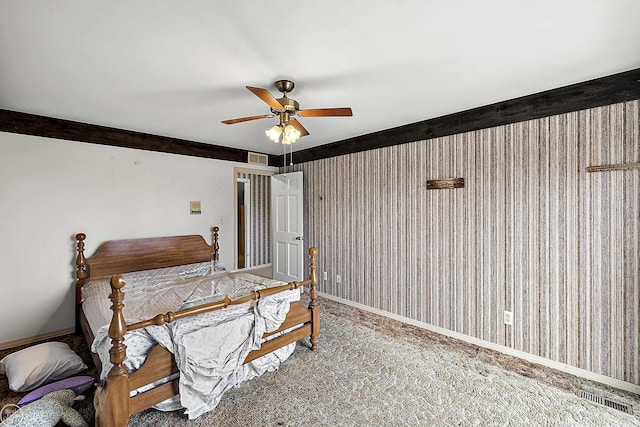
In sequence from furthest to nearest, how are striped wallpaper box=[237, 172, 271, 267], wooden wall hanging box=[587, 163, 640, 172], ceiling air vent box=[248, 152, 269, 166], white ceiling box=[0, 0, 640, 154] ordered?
striped wallpaper box=[237, 172, 271, 267], ceiling air vent box=[248, 152, 269, 166], wooden wall hanging box=[587, 163, 640, 172], white ceiling box=[0, 0, 640, 154]

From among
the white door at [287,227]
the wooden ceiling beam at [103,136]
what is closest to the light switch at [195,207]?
the wooden ceiling beam at [103,136]

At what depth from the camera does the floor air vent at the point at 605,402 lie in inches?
80.9

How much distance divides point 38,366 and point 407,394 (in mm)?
3017

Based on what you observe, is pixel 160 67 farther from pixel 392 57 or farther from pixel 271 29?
pixel 392 57

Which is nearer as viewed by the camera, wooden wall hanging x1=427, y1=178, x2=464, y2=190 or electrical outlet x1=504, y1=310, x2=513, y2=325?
electrical outlet x1=504, y1=310, x2=513, y2=325

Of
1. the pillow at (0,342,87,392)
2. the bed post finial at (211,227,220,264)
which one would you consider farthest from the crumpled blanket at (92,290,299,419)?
the bed post finial at (211,227,220,264)

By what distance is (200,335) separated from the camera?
82.2 inches

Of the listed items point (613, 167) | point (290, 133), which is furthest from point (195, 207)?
point (613, 167)

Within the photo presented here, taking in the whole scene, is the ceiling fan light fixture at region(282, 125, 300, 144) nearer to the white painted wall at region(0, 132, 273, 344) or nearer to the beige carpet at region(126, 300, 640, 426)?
the beige carpet at region(126, 300, 640, 426)

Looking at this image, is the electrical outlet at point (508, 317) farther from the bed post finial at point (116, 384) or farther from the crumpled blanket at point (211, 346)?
the bed post finial at point (116, 384)

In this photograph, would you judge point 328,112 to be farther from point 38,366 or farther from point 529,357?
point 38,366

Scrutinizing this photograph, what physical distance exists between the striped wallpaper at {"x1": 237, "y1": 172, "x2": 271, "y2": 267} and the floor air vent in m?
5.56

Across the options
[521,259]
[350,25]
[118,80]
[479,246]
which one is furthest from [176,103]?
[521,259]

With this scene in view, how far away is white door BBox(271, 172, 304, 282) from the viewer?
4902 mm
